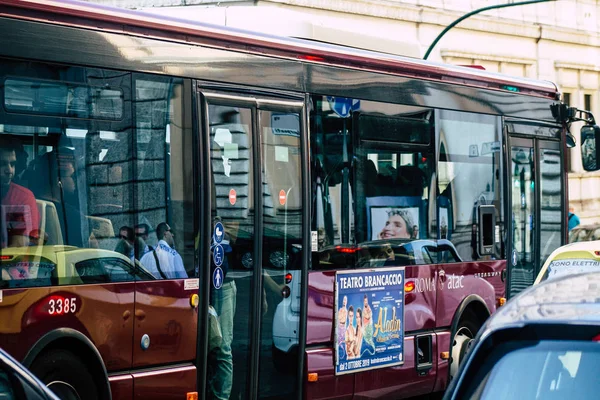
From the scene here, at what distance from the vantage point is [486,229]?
11992 millimetres

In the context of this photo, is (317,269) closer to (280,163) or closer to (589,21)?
(280,163)

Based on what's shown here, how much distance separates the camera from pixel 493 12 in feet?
124

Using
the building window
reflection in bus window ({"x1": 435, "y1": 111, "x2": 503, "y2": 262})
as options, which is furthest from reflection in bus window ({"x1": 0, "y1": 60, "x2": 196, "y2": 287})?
the building window

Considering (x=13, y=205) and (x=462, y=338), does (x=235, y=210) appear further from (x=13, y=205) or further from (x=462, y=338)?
(x=462, y=338)

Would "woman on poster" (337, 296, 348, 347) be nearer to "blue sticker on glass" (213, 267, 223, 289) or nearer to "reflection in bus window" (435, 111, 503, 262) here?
"blue sticker on glass" (213, 267, 223, 289)

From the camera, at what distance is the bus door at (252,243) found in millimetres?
8555

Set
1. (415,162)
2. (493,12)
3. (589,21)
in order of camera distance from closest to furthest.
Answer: (415,162), (493,12), (589,21)

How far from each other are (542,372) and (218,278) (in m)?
5.02

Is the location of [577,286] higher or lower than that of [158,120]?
lower

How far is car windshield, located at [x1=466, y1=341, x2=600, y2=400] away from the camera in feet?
11.7

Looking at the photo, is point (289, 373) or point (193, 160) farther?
point (289, 373)

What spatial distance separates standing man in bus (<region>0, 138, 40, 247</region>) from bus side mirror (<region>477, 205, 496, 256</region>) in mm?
5674

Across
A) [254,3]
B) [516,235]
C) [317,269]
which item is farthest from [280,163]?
[254,3]

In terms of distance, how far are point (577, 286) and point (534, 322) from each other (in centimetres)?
53
